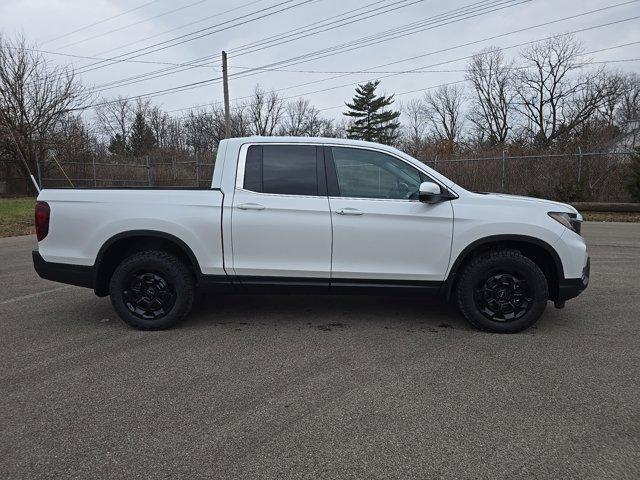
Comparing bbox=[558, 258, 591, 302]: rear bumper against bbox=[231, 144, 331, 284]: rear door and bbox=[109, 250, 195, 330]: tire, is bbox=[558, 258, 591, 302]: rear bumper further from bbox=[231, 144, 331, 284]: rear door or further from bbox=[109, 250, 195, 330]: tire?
bbox=[109, 250, 195, 330]: tire

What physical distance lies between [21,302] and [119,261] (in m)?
1.86

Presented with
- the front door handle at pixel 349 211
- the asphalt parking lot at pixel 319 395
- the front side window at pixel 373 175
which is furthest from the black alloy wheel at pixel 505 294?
the front door handle at pixel 349 211

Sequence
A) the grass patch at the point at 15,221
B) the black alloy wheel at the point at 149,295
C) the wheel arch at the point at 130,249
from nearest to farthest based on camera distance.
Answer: the wheel arch at the point at 130,249 → the black alloy wheel at the point at 149,295 → the grass patch at the point at 15,221

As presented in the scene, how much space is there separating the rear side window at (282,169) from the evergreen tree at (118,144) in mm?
62043

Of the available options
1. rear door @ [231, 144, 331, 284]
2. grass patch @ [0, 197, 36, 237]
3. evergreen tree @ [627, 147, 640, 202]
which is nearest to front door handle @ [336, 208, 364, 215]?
rear door @ [231, 144, 331, 284]

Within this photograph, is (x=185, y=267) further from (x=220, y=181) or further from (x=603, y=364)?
(x=603, y=364)

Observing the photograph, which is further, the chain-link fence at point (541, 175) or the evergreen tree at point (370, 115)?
the evergreen tree at point (370, 115)

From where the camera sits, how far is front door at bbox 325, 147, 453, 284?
4.34 meters

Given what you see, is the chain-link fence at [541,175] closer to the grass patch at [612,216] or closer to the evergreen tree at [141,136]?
the grass patch at [612,216]

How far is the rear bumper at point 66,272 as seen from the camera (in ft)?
14.8

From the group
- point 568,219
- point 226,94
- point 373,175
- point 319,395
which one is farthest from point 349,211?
point 226,94

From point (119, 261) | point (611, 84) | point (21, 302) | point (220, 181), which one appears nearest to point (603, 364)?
point (220, 181)

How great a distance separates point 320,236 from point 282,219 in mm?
391

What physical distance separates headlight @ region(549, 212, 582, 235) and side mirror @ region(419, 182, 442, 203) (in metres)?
1.09
